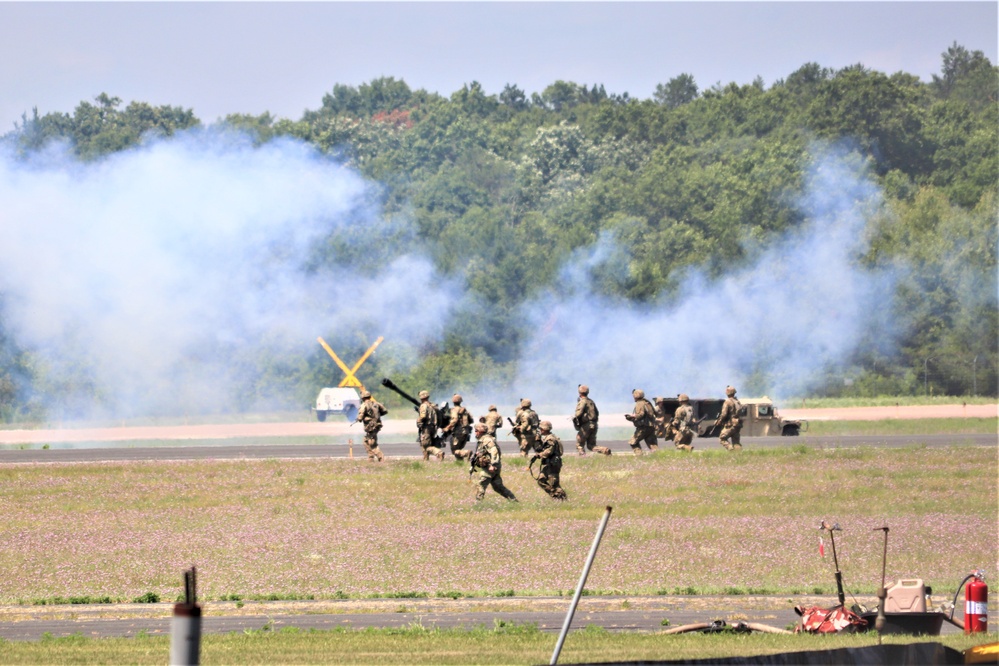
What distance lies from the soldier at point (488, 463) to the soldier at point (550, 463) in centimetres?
72

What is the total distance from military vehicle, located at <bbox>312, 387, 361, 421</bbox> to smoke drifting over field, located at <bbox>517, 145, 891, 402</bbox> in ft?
25.2

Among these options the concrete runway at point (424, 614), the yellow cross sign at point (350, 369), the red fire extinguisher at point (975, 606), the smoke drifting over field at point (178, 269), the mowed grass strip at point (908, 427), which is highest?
the smoke drifting over field at point (178, 269)

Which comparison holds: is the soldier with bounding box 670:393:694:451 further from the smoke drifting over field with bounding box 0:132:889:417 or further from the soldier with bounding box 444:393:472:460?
the smoke drifting over field with bounding box 0:132:889:417

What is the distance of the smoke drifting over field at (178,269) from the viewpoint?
163 feet

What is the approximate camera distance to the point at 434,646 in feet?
55.3

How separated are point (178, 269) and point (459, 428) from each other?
62.0 feet

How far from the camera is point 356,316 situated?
62.1 metres

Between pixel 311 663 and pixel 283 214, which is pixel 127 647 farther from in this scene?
pixel 283 214

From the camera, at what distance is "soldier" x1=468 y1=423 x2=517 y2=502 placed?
2933 cm

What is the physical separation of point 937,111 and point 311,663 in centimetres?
8256

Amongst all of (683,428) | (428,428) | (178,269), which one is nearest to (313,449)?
(428,428)

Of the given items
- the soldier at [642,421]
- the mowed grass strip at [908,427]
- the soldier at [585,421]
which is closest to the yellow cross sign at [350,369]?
the mowed grass strip at [908,427]

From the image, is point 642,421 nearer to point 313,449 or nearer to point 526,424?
point 526,424

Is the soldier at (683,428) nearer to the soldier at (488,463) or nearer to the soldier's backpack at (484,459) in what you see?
the soldier at (488,463)
